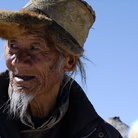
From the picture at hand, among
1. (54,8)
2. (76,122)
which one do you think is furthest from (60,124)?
(54,8)

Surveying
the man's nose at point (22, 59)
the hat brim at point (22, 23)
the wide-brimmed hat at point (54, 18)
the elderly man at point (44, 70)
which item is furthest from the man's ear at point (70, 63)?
the man's nose at point (22, 59)

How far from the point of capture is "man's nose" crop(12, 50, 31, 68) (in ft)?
14.5

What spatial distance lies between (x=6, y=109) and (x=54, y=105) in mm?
602

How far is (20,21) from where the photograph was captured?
4320 millimetres

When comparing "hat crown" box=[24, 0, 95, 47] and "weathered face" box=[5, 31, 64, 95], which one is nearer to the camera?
"weathered face" box=[5, 31, 64, 95]

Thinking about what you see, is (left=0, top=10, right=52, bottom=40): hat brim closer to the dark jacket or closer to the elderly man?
the elderly man

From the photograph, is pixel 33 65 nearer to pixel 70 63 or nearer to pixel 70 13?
pixel 70 63

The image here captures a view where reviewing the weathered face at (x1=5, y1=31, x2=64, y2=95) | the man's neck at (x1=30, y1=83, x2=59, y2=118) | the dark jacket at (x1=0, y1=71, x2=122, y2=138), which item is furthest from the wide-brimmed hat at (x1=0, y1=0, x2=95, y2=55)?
the dark jacket at (x1=0, y1=71, x2=122, y2=138)

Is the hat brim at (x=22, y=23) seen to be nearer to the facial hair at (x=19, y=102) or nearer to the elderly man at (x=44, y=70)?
the elderly man at (x=44, y=70)

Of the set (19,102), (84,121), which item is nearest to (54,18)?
(19,102)

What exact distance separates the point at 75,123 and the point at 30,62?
1.04 meters

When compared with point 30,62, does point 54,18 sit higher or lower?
higher

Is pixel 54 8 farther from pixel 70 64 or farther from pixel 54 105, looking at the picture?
pixel 54 105

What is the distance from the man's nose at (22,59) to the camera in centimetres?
442
